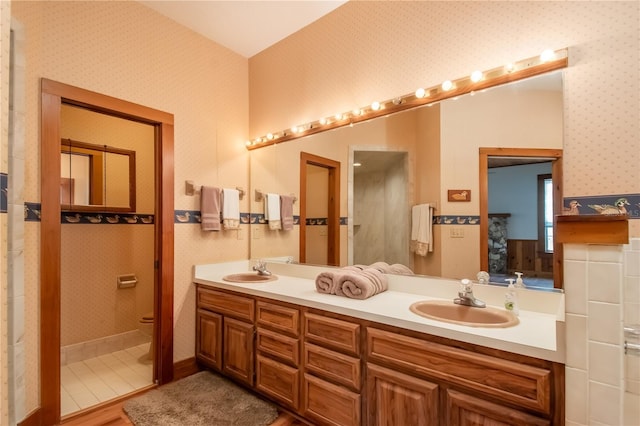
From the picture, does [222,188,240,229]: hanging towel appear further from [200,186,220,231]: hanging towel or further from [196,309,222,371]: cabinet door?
[196,309,222,371]: cabinet door

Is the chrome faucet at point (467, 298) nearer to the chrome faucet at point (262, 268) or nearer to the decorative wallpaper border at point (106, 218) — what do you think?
the chrome faucet at point (262, 268)

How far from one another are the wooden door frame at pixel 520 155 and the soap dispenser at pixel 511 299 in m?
0.17

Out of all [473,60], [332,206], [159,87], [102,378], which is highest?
[159,87]

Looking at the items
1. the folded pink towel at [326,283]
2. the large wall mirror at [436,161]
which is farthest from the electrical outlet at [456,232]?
the folded pink towel at [326,283]

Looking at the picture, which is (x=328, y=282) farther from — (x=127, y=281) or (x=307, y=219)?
(x=127, y=281)

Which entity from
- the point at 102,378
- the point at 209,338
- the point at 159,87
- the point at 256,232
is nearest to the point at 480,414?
the point at 209,338

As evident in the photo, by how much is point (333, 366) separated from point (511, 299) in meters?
0.99

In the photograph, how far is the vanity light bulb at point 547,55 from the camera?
58.5 inches

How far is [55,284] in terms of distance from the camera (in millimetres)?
1899

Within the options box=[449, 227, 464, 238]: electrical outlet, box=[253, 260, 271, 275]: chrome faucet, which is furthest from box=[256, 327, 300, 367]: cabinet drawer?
box=[449, 227, 464, 238]: electrical outlet

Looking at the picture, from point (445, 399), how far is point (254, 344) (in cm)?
128

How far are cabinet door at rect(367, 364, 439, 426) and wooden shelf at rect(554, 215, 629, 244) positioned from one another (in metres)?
0.82

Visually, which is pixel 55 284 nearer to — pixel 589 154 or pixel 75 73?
pixel 75 73

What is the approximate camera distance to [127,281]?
3146mm
